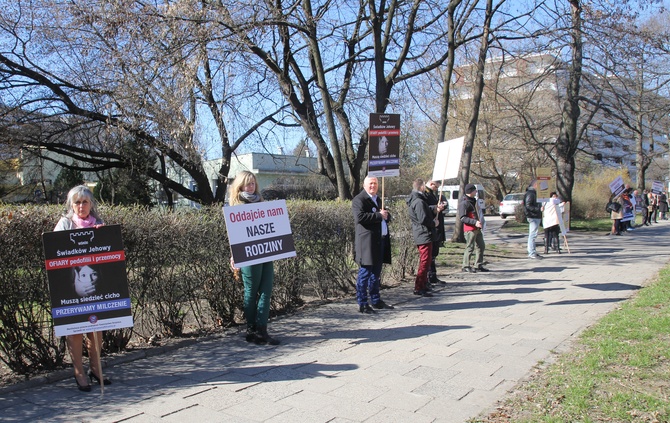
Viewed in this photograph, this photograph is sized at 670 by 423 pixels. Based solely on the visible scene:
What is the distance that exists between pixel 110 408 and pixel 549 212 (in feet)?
39.4

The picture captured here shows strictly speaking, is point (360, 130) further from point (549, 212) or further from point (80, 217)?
point (80, 217)

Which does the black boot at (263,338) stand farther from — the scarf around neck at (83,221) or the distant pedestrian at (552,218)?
the distant pedestrian at (552,218)

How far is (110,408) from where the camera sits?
159 inches

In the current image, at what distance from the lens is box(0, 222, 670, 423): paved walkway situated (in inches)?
156

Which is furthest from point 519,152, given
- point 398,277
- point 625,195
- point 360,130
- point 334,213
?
point 334,213

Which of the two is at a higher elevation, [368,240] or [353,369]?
[368,240]

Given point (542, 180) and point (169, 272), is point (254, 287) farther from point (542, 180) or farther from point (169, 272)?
point (542, 180)

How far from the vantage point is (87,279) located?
4480 mm

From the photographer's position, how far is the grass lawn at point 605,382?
376 centimetres

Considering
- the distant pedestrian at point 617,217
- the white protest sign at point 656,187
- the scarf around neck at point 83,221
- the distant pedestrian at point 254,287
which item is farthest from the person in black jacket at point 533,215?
the white protest sign at point 656,187

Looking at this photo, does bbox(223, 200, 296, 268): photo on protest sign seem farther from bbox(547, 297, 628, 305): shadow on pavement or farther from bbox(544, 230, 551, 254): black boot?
bbox(544, 230, 551, 254): black boot

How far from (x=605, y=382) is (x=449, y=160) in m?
5.40

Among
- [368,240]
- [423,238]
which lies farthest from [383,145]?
[368,240]

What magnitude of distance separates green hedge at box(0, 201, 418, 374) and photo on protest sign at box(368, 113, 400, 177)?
0.87 m
